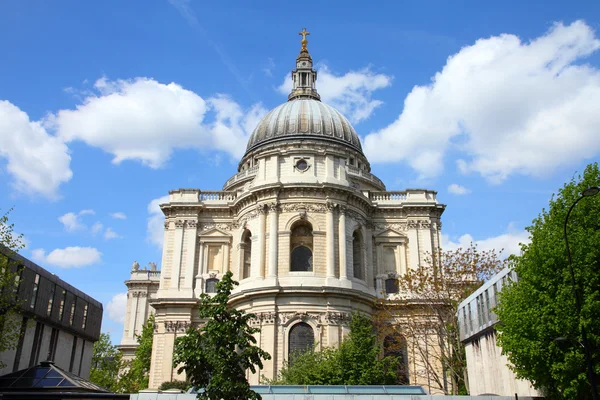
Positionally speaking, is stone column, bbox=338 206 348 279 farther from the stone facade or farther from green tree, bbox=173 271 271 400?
green tree, bbox=173 271 271 400

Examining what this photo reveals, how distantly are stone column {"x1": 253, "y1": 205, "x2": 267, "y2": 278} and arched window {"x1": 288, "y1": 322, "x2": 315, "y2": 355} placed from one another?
172 inches

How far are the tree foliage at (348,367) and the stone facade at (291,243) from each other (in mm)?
4664

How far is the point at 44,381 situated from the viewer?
27078 millimetres

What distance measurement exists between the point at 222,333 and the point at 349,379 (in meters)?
14.3

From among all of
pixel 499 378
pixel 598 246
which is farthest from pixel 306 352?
pixel 598 246

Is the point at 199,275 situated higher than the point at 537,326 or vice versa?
the point at 199,275

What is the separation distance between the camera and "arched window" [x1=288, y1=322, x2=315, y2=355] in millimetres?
39500

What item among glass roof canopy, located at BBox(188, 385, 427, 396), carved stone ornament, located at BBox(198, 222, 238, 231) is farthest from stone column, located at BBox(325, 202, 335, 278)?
glass roof canopy, located at BBox(188, 385, 427, 396)

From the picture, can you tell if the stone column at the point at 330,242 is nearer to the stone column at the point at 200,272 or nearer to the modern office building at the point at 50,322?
the stone column at the point at 200,272

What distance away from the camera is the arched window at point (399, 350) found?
130 ft

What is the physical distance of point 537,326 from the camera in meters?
21.4

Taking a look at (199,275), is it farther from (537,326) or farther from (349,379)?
(537,326)

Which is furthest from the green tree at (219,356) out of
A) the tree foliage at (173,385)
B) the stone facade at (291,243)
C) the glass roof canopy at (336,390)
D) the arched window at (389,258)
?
the arched window at (389,258)

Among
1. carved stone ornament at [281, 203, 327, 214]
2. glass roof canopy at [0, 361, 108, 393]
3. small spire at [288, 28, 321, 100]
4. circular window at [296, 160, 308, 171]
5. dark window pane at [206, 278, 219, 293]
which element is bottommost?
glass roof canopy at [0, 361, 108, 393]
